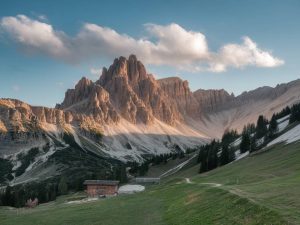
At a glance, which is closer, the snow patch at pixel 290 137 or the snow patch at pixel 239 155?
the snow patch at pixel 290 137

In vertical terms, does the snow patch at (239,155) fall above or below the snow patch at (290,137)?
below

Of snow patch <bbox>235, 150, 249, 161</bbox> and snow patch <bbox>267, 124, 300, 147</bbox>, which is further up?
snow patch <bbox>267, 124, 300, 147</bbox>

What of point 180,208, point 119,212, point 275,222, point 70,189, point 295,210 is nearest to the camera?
point 275,222

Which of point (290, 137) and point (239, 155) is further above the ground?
point (290, 137)

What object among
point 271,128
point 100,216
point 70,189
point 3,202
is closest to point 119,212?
point 100,216

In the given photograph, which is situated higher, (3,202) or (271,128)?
(271,128)

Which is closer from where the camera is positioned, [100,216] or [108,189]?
[100,216]

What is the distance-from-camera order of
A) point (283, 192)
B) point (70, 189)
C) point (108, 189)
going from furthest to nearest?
point (70, 189)
point (108, 189)
point (283, 192)

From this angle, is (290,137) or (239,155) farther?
(239,155)

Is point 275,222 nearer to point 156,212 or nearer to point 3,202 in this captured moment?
point 156,212

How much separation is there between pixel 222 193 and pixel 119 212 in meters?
19.2

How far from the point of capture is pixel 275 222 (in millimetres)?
30641

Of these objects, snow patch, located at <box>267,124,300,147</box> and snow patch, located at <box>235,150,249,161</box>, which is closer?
snow patch, located at <box>267,124,300,147</box>

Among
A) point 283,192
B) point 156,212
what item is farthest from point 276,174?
point 283,192
